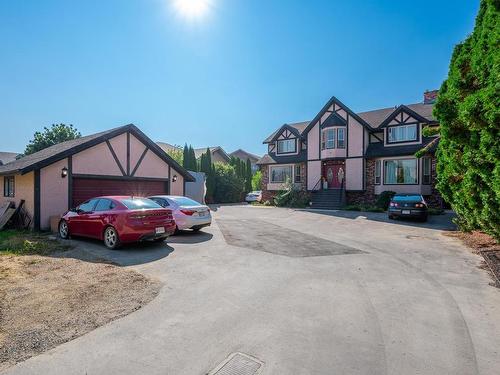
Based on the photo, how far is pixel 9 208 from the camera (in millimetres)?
12562

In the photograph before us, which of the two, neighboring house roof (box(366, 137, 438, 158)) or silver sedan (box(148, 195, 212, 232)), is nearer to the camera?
silver sedan (box(148, 195, 212, 232))

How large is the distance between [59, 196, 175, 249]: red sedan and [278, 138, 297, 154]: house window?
816 inches

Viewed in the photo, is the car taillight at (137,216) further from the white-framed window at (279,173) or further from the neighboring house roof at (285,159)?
the white-framed window at (279,173)

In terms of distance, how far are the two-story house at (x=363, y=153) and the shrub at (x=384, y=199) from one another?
4.62 ft

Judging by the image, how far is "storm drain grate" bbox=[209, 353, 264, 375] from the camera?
116 inches

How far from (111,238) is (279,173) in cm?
2185

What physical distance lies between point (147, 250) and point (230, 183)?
25609 millimetres

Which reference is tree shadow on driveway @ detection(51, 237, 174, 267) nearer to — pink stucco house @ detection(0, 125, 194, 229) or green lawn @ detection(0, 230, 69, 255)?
green lawn @ detection(0, 230, 69, 255)

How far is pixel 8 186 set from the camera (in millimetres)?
13914

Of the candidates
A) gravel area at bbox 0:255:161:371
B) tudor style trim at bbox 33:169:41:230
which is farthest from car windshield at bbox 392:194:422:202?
tudor style trim at bbox 33:169:41:230

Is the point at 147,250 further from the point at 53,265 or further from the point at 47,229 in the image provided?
the point at 47,229

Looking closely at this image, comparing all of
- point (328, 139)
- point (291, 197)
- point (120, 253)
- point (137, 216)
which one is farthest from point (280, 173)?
point (120, 253)

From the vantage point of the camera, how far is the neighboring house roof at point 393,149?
22.0 metres

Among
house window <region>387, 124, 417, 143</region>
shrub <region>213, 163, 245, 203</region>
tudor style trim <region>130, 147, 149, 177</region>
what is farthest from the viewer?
shrub <region>213, 163, 245, 203</region>
